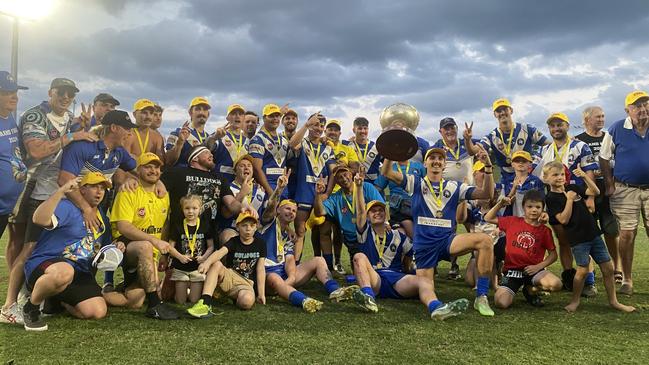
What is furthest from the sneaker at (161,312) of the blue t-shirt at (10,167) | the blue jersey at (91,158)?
the blue t-shirt at (10,167)

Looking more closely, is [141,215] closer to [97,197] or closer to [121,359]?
[97,197]

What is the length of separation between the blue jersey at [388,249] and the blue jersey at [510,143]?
1.95 m

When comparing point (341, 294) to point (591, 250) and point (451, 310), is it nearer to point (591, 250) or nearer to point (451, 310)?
point (451, 310)

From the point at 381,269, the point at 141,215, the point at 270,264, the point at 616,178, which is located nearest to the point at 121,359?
the point at 141,215

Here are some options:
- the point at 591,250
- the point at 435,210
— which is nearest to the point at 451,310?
the point at 435,210

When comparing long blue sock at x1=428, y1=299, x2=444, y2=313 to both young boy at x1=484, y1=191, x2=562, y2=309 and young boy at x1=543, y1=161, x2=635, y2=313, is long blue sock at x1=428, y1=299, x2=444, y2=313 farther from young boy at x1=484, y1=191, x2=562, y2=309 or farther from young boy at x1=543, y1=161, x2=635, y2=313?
young boy at x1=543, y1=161, x2=635, y2=313

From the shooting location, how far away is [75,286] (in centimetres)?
417

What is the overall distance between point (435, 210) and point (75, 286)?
363 cm

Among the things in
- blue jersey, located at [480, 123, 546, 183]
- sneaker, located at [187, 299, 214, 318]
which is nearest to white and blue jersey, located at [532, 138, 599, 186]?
blue jersey, located at [480, 123, 546, 183]

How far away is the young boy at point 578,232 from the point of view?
4.59 metres

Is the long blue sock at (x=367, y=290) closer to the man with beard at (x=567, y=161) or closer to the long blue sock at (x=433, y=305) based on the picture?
the long blue sock at (x=433, y=305)

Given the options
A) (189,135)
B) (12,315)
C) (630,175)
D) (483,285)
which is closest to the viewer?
(12,315)

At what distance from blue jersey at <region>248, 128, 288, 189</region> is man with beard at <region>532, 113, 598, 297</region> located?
334 cm

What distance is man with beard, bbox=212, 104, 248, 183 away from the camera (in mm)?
6023
